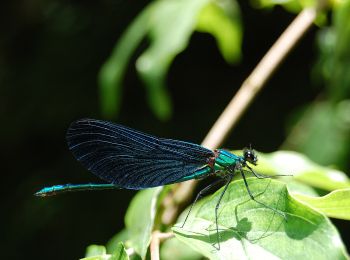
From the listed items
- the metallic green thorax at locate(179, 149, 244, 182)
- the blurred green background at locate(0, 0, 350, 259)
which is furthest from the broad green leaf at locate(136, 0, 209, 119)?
the blurred green background at locate(0, 0, 350, 259)

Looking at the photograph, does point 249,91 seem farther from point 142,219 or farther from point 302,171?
point 142,219

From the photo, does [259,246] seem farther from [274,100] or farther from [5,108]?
[5,108]

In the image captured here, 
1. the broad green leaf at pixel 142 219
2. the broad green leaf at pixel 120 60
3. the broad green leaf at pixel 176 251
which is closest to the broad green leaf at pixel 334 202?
the broad green leaf at pixel 142 219

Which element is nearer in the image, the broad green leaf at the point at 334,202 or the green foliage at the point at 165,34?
the broad green leaf at the point at 334,202

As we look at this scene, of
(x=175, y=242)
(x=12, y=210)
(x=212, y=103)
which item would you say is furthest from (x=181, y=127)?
(x=175, y=242)

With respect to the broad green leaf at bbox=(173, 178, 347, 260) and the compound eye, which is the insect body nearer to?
the compound eye

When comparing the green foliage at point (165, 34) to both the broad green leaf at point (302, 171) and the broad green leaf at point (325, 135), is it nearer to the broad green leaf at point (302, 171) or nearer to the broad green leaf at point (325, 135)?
the broad green leaf at point (302, 171)
